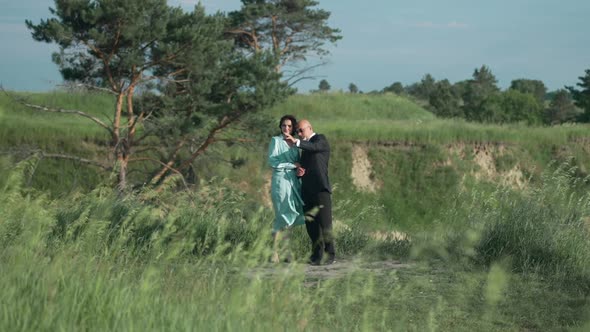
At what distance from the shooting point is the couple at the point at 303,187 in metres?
9.84

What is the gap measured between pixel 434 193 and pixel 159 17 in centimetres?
1443

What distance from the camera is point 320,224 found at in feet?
32.8

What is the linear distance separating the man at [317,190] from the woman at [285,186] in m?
0.11

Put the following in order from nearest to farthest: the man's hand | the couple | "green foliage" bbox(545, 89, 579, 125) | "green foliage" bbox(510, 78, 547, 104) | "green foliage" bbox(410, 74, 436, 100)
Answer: the man's hand
the couple
"green foliage" bbox(545, 89, 579, 125)
"green foliage" bbox(410, 74, 436, 100)
"green foliage" bbox(510, 78, 547, 104)

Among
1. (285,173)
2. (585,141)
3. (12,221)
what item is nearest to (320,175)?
(285,173)

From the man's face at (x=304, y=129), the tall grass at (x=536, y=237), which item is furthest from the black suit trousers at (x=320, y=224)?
the tall grass at (x=536, y=237)

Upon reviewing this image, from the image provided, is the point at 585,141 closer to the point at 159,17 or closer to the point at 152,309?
the point at 159,17

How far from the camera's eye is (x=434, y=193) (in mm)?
34094

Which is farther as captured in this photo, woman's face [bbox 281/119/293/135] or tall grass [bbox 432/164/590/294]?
woman's face [bbox 281/119/293/135]

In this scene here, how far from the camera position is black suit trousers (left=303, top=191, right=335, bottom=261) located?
32.3 ft

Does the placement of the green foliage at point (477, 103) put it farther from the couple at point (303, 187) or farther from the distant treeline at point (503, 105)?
the couple at point (303, 187)

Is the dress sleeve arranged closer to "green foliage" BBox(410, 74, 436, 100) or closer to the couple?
the couple

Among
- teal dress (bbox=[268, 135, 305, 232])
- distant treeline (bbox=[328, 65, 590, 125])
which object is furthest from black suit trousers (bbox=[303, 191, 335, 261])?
distant treeline (bbox=[328, 65, 590, 125])

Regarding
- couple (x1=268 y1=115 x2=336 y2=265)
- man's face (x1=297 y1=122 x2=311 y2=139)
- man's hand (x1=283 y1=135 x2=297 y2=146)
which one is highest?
man's face (x1=297 y1=122 x2=311 y2=139)
